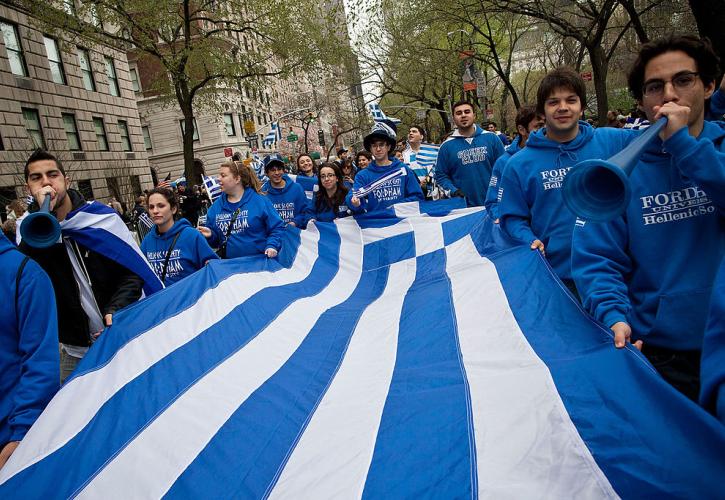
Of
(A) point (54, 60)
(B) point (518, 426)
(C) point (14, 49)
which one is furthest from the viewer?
(A) point (54, 60)

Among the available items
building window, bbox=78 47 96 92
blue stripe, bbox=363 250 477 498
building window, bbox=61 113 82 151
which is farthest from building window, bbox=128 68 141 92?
blue stripe, bbox=363 250 477 498

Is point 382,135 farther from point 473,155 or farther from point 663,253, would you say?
point 663,253

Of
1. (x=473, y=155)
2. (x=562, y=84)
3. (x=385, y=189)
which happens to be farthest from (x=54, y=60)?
(x=562, y=84)

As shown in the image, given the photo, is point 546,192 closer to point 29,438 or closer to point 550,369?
point 550,369

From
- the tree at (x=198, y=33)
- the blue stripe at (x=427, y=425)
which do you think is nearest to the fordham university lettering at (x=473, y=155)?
the blue stripe at (x=427, y=425)

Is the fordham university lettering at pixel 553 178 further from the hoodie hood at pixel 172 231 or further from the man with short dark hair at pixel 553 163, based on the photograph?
the hoodie hood at pixel 172 231

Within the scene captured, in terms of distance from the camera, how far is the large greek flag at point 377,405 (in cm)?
157

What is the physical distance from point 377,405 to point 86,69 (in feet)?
88.8

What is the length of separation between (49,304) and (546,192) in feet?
9.09

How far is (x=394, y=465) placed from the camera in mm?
1761

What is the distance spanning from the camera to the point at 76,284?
3064 millimetres

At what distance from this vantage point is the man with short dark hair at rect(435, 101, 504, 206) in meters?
6.15

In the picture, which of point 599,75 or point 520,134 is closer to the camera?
point 520,134

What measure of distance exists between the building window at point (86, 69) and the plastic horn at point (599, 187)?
88.1 ft
